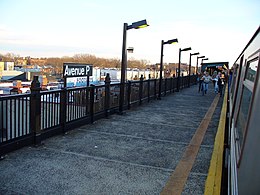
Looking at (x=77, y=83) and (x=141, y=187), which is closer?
(x=141, y=187)

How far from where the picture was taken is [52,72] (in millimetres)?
125062

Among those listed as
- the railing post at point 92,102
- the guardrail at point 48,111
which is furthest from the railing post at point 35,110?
the railing post at point 92,102

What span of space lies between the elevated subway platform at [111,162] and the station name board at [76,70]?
155 cm

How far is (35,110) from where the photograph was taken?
201 inches

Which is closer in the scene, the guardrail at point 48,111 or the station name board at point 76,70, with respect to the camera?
the guardrail at point 48,111

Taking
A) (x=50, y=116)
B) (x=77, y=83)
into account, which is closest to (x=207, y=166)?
(x=50, y=116)

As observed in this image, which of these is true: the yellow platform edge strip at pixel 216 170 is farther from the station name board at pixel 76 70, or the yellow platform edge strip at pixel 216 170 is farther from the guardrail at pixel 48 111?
the station name board at pixel 76 70

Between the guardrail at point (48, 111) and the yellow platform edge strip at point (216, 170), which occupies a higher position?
the guardrail at point (48, 111)

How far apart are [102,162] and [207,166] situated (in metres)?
1.72

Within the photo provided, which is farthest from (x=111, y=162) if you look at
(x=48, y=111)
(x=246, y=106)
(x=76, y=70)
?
(x=76, y=70)

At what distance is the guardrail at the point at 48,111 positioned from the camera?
4.63 metres

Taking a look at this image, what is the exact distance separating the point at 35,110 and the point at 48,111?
1.71 feet

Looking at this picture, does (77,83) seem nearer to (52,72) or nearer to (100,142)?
(100,142)

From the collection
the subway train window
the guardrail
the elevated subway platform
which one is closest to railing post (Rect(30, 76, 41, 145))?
the guardrail
